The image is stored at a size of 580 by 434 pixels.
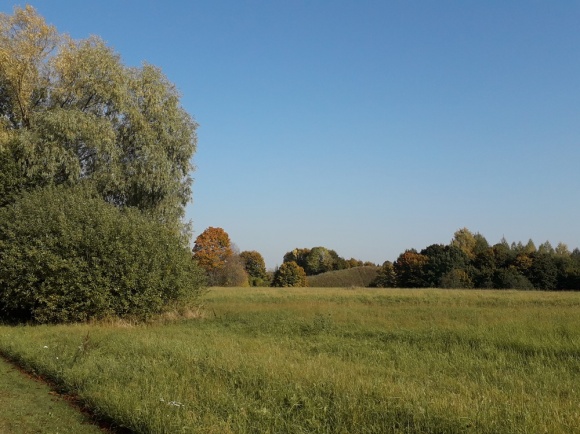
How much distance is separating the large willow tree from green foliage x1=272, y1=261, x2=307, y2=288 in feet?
209

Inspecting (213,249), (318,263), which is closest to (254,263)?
(318,263)

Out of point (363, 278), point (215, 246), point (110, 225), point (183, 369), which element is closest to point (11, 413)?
point (183, 369)

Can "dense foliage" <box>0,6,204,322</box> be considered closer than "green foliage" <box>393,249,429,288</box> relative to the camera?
Yes

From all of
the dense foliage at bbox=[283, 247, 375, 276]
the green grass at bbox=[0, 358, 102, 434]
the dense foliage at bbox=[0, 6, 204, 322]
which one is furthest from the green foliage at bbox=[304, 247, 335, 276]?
the green grass at bbox=[0, 358, 102, 434]

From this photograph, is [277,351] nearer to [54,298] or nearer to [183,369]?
[183,369]

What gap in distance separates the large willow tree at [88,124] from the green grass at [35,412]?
16711 mm

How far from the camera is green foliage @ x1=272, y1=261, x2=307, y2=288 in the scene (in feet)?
298

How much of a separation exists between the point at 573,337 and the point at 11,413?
13.4m

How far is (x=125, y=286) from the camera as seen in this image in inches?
823

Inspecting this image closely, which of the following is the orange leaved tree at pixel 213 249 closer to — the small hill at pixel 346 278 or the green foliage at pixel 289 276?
the green foliage at pixel 289 276

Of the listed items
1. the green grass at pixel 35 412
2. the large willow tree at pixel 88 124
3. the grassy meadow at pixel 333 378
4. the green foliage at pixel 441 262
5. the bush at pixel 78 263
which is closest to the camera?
the grassy meadow at pixel 333 378

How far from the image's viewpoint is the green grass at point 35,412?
22.6 feet

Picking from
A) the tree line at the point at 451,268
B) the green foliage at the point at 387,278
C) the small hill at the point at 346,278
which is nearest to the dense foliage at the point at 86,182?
the tree line at the point at 451,268

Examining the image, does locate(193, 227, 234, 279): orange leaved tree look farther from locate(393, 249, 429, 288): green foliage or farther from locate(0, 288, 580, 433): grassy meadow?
locate(0, 288, 580, 433): grassy meadow
